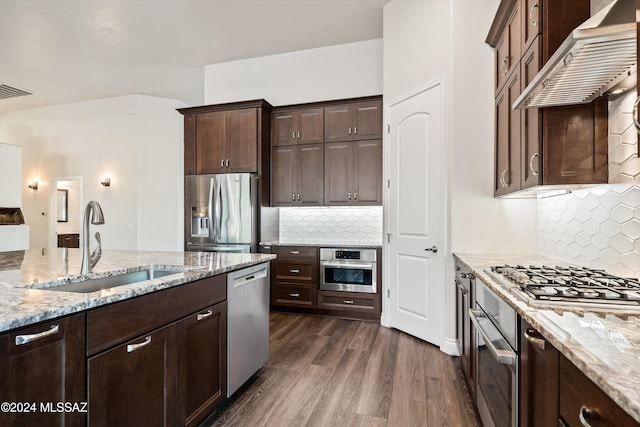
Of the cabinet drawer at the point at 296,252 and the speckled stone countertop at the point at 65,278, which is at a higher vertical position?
the speckled stone countertop at the point at 65,278

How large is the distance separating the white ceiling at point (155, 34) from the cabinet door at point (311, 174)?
150 cm

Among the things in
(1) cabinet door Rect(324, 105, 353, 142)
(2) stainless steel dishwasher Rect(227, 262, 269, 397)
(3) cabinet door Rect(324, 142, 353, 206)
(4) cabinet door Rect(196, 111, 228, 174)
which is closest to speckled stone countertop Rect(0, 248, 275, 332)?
(2) stainless steel dishwasher Rect(227, 262, 269, 397)

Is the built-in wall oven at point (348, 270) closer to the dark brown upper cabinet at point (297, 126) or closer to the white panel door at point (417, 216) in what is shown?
the white panel door at point (417, 216)

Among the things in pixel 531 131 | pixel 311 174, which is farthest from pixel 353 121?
pixel 531 131

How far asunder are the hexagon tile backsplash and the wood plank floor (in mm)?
1420

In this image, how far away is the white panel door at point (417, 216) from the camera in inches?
115

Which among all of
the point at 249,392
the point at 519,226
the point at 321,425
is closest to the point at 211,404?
the point at 249,392

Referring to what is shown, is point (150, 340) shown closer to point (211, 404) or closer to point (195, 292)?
point (195, 292)

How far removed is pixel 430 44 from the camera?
3.02 metres

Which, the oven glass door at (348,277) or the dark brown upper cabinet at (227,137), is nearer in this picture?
the oven glass door at (348,277)

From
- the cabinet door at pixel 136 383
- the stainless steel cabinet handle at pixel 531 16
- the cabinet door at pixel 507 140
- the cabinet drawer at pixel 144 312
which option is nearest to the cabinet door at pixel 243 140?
the cabinet drawer at pixel 144 312

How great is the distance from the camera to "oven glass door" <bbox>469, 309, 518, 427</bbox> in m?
1.20

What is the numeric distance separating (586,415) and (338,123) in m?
3.81

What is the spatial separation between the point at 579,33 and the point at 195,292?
190cm
